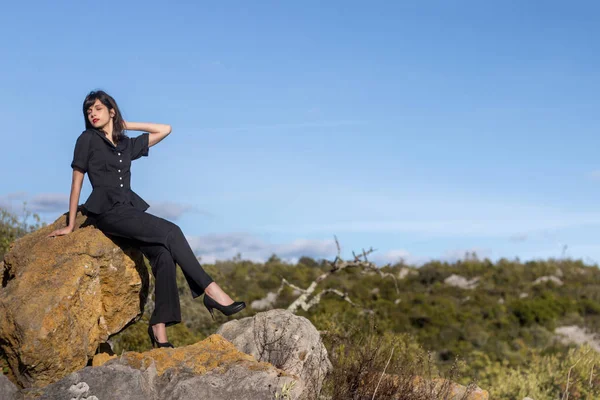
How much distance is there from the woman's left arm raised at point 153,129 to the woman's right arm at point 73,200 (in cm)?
94

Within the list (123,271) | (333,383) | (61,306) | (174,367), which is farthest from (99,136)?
(333,383)

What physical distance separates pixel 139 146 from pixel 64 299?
6.96 feet

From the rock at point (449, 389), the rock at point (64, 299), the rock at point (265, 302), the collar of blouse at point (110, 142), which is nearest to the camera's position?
the rock at point (64, 299)

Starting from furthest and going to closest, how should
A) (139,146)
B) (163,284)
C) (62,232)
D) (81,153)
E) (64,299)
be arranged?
(139,146) → (81,153) → (62,232) → (163,284) → (64,299)

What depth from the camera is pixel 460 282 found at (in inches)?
1251

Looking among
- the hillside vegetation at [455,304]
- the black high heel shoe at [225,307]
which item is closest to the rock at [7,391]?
the black high heel shoe at [225,307]

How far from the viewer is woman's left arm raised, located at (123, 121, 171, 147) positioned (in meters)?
8.14

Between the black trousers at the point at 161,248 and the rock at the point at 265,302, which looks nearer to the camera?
the black trousers at the point at 161,248

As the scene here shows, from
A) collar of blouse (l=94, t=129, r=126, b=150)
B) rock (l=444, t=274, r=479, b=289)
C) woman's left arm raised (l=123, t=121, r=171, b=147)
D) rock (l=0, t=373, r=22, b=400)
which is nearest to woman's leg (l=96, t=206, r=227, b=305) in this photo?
collar of blouse (l=94, t=129, r=126, b=150)

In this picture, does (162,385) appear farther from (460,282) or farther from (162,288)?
(460,282)

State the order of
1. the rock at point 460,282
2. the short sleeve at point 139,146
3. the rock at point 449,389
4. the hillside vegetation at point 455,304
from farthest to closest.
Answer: the rock at point 460,282 → the hillside vegetation at point 455,304 → the short sleeve at point 139,146 → the rock at point 449,389

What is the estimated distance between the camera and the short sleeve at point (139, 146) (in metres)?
7.94

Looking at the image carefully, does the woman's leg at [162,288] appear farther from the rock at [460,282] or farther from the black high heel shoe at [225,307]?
the rock at [460,282]

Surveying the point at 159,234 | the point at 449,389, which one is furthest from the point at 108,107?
the point at 449,389
